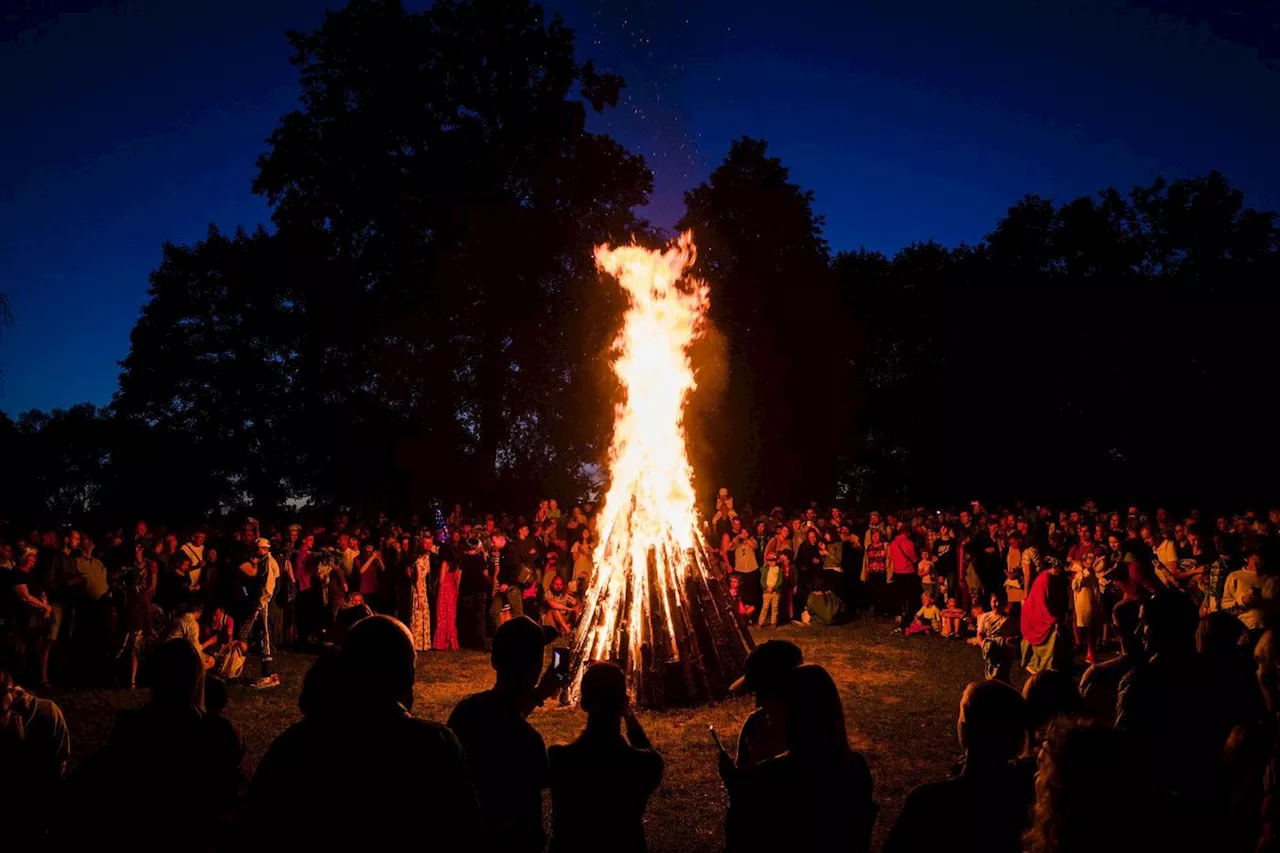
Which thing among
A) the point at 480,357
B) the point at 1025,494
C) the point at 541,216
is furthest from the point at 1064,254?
the point at 480,357

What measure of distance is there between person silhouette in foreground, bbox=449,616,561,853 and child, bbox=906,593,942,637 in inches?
596

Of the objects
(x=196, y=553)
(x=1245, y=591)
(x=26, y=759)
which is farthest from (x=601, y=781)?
(x=196, y=553)

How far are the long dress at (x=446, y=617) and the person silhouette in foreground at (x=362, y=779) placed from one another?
13960 millimetres

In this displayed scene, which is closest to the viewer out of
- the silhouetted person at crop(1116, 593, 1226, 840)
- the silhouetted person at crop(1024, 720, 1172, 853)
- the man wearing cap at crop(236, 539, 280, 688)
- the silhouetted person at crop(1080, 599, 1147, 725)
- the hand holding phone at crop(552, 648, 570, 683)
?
the silhouetted person at crop(1024, 720, 1172, 853)

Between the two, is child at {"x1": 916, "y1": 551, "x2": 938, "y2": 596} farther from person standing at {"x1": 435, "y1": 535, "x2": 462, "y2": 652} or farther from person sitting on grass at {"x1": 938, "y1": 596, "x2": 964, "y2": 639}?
person standing at {"x1": 435, "y1": 535, "x2": 462, "y2": 652}

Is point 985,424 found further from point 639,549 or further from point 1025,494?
point 639,549

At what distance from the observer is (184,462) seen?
112 ft

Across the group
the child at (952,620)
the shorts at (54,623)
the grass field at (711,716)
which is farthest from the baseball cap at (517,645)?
the child at (952,620)

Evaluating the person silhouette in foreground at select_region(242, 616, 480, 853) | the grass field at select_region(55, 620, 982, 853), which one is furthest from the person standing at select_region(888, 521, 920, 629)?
the person silhouette in foreground at select_region(242, 616, 480, 853)

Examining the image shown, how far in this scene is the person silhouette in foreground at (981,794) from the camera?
3.18 m

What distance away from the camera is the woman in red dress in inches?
647

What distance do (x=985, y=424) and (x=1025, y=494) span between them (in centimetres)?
346

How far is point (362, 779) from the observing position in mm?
2805

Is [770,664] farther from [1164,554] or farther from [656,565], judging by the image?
[1164,554]
